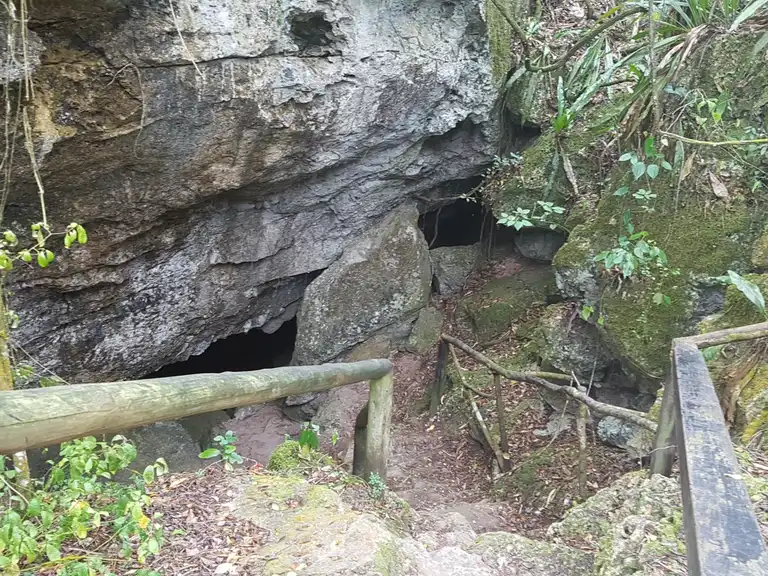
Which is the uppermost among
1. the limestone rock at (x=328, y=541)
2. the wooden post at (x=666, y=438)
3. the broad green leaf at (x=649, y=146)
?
the broad green leaf at (x=649, y=146)

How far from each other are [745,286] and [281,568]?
2.59m

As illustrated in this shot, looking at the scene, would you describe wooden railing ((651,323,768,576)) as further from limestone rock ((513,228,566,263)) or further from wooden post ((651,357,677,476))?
limestone rock ((513,228,566,263))

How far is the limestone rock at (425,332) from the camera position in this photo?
6836 mm

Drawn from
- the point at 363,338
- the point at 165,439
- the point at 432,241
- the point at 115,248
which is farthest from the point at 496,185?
the point at 165,439

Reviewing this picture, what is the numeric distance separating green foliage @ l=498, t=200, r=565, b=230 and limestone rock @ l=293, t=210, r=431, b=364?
1.56m

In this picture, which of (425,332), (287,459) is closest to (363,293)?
(425,332)

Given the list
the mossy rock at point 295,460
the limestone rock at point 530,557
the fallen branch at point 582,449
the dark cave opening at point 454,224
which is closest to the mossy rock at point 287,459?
the mossy rock at point 295,460

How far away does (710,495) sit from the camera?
89cm

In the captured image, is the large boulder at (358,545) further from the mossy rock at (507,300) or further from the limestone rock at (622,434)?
the mossy rock at (507,300)

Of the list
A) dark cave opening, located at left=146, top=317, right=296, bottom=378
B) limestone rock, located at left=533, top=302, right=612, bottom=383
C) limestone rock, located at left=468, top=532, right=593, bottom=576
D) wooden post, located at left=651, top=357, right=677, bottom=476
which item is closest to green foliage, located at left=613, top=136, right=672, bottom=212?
limestone rock, located at left=533, top=302, right=612, bottom=383

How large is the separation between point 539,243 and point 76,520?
5.91 metres

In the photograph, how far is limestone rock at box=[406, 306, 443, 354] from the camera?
22.4 feet

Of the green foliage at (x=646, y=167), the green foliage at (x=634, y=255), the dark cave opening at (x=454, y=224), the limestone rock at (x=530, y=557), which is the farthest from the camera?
the dark cave opening at (x=454, y=224)

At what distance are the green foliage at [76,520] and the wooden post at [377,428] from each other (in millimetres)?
1239
